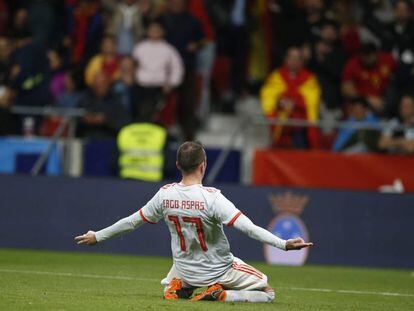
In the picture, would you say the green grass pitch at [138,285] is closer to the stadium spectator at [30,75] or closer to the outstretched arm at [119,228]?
the outstretched arm at [119,228]

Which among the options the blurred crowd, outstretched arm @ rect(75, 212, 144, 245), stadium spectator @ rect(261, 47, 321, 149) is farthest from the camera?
stadium spectator @ rect(261, 47, 321, 149)

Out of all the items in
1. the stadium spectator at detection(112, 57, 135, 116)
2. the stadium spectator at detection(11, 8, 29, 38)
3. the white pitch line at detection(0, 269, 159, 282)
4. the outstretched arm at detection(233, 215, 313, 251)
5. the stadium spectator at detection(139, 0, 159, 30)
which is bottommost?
the white pitch line at detection(0, 269, 159, 282)

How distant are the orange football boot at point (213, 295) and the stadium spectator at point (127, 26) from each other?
10.9 metres

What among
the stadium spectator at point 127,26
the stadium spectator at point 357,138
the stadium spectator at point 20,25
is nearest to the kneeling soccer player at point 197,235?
the stadium spectator at point 357,138

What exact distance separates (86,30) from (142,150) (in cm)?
424

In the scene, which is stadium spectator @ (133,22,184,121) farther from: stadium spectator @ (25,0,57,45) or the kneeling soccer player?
the kneeling soccer player

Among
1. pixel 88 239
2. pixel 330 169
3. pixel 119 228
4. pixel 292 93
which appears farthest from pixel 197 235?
pixel 292 93

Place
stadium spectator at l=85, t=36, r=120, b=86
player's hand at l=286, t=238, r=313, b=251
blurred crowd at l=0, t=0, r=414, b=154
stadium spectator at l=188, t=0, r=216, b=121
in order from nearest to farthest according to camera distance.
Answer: player's hand at l=286, t=238, r=313, b=251 → blurred crowd at l=0, t=0, r=414, b=154 → stadium spectator at l=85, t=36, r=120, b=86 → stadium spectator at l=188, t=0, r=216, b=121

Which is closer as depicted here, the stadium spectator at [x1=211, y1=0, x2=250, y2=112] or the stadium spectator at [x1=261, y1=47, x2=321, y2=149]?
the stadium spectator at [x1=261, y1=47, x2=321, y2=149]

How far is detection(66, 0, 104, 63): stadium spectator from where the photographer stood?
2111 centimetres

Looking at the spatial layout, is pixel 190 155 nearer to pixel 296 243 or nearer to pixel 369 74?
pixel 296 243

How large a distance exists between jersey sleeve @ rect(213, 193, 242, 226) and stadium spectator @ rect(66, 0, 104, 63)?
456 inches

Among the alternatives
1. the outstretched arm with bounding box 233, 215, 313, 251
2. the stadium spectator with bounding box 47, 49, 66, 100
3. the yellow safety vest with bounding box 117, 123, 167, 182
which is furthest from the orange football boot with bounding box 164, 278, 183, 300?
the stadium spectator with bounding box 47, 49, 66, 100

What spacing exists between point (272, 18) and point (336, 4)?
132cm
